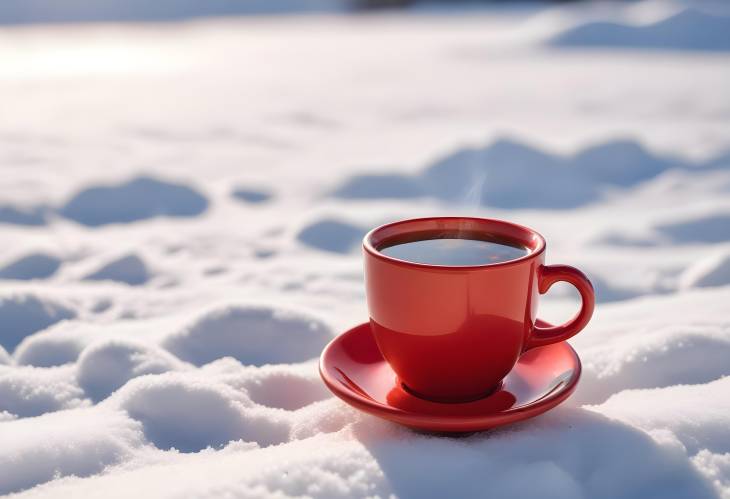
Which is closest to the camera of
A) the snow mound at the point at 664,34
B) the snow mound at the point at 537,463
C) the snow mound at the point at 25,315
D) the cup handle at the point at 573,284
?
the snow mound at the point at 537,463

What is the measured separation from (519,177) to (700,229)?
54 centimetres

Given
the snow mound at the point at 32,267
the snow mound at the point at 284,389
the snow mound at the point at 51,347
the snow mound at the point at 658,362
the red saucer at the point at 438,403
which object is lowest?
the snow mound at the point at 32,267

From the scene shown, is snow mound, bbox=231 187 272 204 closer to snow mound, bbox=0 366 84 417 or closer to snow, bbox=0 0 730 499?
snow, bbox=0 0 730 499

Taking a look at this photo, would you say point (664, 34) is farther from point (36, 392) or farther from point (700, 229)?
point (36, 392)

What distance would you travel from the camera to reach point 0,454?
0.84m

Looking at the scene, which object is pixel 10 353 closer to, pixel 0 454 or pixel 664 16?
pixel 0 454

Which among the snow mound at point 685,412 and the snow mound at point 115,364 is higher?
the snow mound at point 685,412

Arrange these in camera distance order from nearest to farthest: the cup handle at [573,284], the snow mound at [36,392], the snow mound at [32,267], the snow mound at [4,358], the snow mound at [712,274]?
the cup handle at [573,284] → the snow mound at [36,392] → the snow mound at [4,358] → the snow mound at [712,274] → the snow mound at [32,267]

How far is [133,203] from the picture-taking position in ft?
6.47

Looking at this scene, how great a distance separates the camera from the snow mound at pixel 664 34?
4.37 meters

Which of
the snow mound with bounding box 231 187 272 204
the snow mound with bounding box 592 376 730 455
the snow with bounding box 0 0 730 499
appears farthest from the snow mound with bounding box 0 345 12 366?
the snow mound with bounding box 231 187 272 204

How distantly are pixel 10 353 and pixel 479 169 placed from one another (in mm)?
1369

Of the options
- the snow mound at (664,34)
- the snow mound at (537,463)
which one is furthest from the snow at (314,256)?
the snow mound at (664,34)

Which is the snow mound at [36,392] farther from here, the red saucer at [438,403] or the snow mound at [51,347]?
the red saucer at [438,403]
